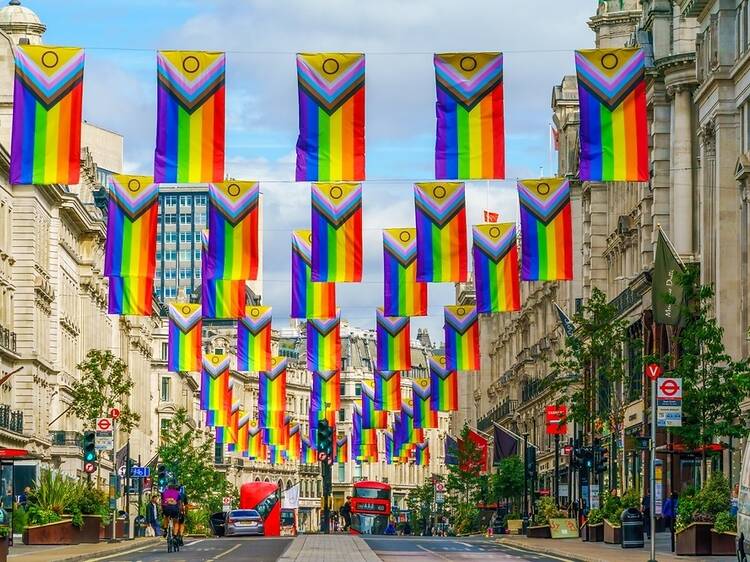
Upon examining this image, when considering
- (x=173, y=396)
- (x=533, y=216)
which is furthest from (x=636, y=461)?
(x=173, y=396)

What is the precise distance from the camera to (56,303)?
341 feet

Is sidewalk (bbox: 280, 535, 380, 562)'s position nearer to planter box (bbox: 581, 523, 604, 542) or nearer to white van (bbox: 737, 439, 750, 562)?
planter box (bbox: 581, 523, 604, 542)

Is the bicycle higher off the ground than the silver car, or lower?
higher

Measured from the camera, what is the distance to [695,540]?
46.0 metres

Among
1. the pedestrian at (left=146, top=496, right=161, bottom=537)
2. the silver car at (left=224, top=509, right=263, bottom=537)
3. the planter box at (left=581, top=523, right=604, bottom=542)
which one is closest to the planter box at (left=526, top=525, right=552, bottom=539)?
the planter box at (left=581, top=523, right=604, bottom=542)

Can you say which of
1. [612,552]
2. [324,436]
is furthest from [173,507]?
[612,552]

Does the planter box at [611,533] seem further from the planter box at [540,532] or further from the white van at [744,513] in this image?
the white van at [744,513]

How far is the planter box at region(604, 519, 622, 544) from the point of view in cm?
6150

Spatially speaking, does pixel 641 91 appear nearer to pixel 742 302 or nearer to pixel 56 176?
pixel 56 176

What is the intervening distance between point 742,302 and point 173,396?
129059mm

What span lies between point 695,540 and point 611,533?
16.3 m

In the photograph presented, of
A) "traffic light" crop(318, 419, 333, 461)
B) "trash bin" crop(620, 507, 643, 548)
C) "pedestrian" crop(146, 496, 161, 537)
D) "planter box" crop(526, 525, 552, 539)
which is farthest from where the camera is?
"pedestrian" crop(146, 496, 161, 537)

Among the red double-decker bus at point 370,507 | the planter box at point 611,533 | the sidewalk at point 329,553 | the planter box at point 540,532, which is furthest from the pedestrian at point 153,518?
the red double-decker bus at point 370,507

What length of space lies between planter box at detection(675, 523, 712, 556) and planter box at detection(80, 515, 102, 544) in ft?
77.1
